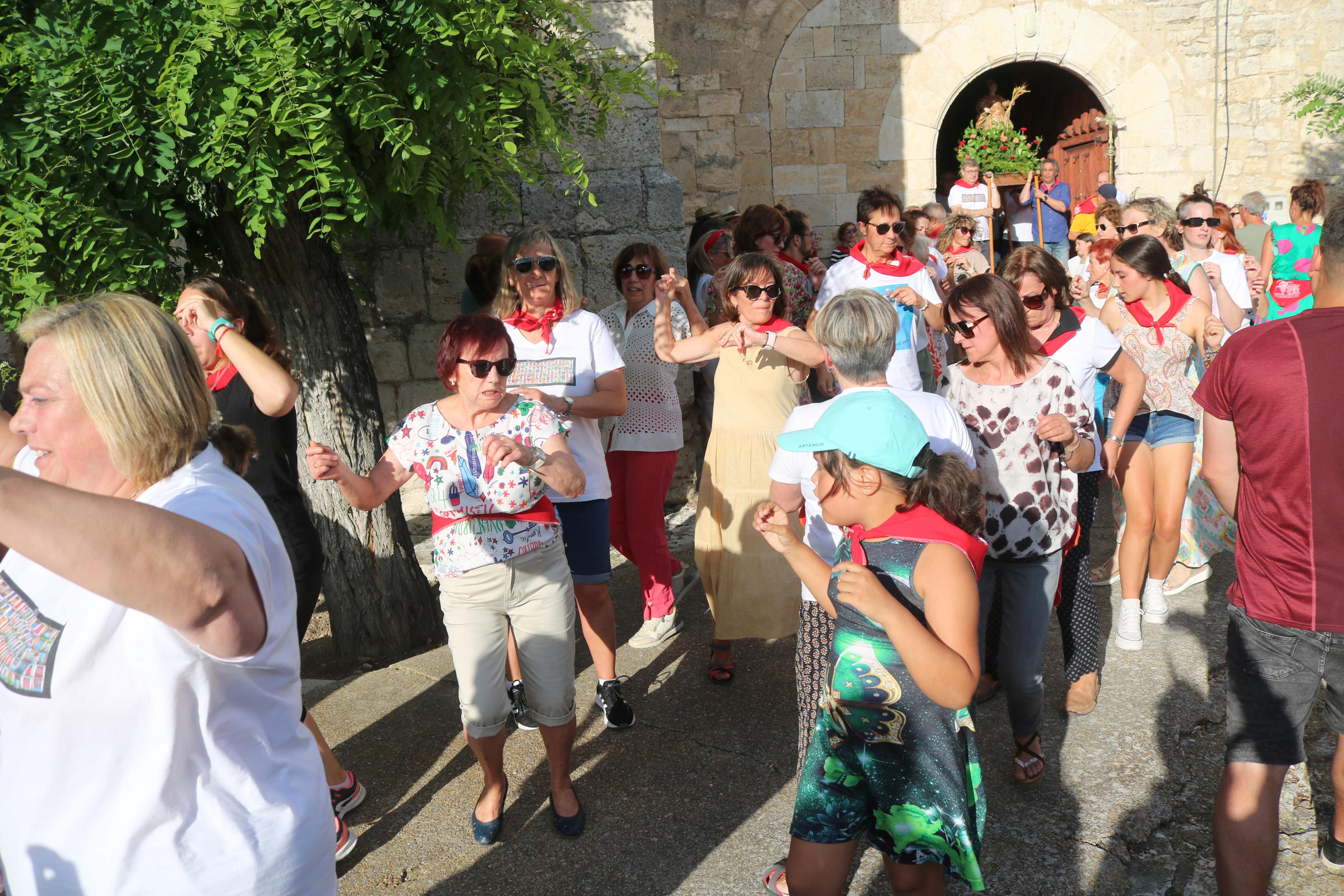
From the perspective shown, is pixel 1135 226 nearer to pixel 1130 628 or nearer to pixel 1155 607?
pixel 1155 607

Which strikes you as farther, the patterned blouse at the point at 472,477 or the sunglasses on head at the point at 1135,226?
the sunglasses on head at the point at 1135,226

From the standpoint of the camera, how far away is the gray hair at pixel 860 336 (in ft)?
8.95

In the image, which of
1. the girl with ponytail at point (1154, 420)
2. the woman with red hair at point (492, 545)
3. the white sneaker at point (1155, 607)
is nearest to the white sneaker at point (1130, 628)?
the girl with ponytail at point (1154, 420)

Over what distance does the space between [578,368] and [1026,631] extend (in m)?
1.84

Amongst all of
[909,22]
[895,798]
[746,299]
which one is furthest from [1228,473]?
[909,22]

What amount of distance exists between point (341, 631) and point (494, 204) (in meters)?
2.21

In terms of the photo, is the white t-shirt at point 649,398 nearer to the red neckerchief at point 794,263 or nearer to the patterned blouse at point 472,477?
the patterned blouse at point 472,477

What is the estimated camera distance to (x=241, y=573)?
55.2 inches

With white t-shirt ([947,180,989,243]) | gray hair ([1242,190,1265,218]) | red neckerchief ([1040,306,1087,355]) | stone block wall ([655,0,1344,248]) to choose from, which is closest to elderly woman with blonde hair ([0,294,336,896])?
red neckerchief ([1040,306,1087,355])

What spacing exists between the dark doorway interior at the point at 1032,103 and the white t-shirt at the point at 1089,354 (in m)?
7.68

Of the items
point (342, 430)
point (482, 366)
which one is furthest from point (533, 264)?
point (342, 430)

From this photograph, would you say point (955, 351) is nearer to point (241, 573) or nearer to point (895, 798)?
point (895, 798)

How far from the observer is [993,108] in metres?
10.1

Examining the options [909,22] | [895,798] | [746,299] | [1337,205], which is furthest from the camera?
[909,22]
